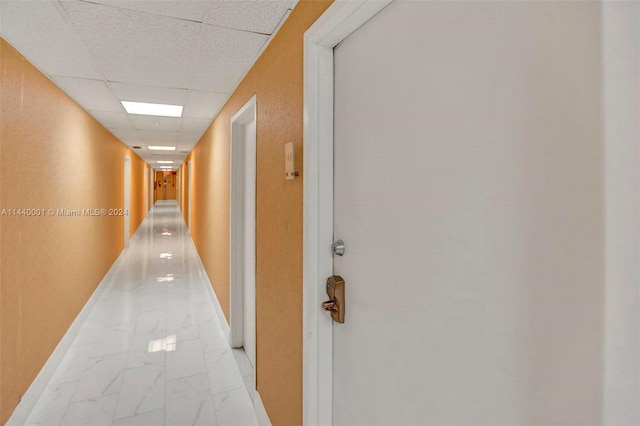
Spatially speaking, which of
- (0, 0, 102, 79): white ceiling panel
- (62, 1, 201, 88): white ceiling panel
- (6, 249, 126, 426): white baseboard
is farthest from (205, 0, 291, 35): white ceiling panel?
(6, 249, 126, 426): white baseboard

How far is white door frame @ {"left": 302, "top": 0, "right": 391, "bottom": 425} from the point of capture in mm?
1345

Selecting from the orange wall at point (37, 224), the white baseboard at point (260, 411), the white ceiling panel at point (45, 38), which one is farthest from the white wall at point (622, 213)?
the orange wall at point (37, 224)

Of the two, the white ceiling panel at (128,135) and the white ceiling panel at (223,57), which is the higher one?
the white ceiling panel at (128,135)

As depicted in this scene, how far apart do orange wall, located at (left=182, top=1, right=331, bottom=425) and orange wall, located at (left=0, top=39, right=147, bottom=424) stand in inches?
58.8

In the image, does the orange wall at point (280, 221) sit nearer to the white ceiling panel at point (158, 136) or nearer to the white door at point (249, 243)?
the white door at point (249, 243)

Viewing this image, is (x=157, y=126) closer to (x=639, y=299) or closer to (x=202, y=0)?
(x=202, y=0)

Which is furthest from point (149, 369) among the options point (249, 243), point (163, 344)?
point (249, 243)

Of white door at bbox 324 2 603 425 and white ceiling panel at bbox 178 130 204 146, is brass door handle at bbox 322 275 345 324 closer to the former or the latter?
white door at bbox 324 2 603 425

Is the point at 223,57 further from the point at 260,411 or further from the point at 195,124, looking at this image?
the point at 195,124

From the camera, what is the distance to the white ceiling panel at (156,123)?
13.7ft

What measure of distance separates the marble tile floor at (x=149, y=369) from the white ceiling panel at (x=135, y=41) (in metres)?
2.35

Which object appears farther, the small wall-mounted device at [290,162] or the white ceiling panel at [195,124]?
the white ceiling panel at [195,124]

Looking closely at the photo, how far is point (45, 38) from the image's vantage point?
6.29 ft

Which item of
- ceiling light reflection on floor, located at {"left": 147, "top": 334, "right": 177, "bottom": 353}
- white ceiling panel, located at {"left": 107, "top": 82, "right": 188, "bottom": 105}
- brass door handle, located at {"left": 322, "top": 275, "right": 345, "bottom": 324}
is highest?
white ceiling panel, located at {"left": 107, "top": 82, "right": 188, "bottom": 105}
